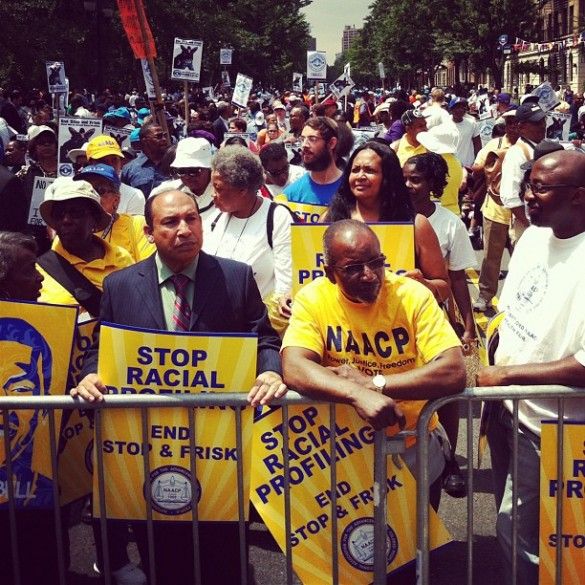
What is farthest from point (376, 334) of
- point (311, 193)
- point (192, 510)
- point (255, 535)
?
point (311, 193)

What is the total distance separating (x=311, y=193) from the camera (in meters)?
5.84

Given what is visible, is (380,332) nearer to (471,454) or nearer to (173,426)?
(471,454)

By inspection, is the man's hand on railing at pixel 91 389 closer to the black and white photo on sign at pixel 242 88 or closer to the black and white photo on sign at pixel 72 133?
the black and white photo on sign at pixel 72 133

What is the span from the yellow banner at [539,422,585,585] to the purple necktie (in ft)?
4.63

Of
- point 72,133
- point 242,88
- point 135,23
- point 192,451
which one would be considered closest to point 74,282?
point 192,451

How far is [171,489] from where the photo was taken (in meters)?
3.22

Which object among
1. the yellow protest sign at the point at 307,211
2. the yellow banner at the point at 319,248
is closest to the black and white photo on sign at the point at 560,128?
the yellow protest sign at the point at 307,211

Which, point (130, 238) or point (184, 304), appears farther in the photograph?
point (130, 238)

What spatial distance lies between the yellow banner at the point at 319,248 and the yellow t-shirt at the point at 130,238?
99cm

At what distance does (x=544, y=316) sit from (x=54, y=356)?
182 cm

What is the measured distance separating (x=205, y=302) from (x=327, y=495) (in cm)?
90

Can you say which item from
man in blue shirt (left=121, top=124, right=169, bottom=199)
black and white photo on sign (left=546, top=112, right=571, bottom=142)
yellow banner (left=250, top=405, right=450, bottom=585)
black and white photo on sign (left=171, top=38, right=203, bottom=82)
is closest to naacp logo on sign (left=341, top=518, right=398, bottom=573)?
yellow banner (left=250, top=405, right=450, bottom=585)

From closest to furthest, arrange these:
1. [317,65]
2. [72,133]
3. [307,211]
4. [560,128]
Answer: [307,211] < [72,133] < [560,128] < [317,65]

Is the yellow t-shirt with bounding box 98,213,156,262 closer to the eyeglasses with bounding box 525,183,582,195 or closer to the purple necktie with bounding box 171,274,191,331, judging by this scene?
the purple necktie with bounding box 171,274,191,331
